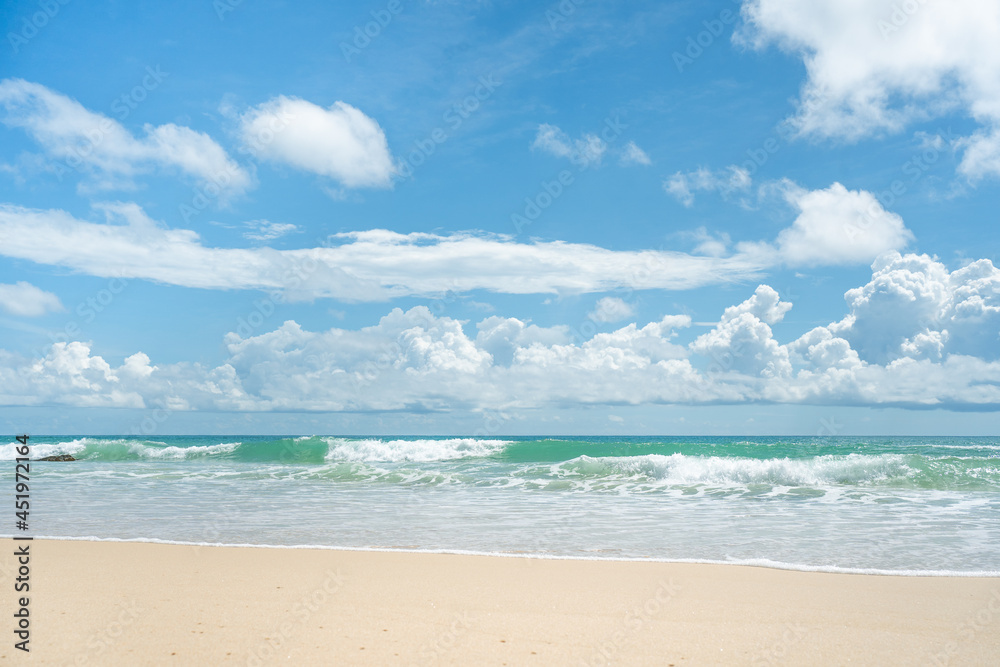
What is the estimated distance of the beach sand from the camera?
411 centimetres

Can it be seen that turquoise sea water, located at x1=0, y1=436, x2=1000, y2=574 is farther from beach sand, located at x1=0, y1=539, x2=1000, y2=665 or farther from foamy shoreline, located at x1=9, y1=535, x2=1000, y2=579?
beach sand, located at x1=0, y1=539, x2=1000, y2=665

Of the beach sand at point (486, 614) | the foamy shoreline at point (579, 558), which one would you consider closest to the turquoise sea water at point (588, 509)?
the foamy shoreline at point (579, 558)

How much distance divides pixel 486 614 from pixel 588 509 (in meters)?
7.80

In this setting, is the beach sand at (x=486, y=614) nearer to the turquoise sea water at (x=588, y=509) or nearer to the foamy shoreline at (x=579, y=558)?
the foamy shoreline at (x=579, y=558)

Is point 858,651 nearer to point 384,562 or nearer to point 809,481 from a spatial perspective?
point 384,562

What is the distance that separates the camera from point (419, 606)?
524 centimetres

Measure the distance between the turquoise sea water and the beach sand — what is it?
1253mm

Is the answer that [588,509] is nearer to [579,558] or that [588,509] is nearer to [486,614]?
[579,558]

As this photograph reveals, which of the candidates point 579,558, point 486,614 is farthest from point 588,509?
point 486,614

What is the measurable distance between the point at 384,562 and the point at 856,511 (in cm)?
926

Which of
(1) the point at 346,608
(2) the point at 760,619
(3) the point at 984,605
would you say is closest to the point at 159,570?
(1) the point at 346,608

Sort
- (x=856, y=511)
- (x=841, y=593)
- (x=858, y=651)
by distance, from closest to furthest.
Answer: (x=858, y=651)
(x=841, y=593)
(x=856, y=511)

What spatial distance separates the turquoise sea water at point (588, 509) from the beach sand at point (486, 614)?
1253 millimetres

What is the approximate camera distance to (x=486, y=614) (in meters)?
4.98
